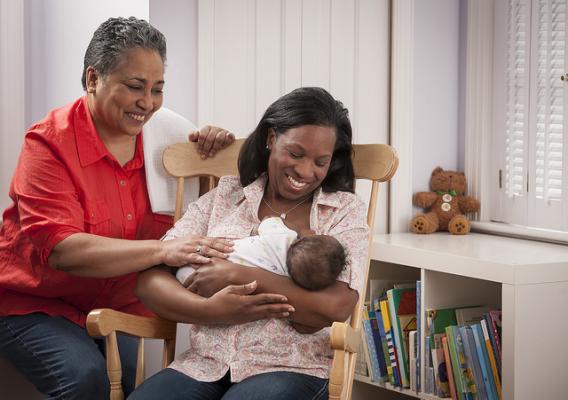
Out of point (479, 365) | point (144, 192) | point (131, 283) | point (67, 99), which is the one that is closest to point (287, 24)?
point (67, 99)

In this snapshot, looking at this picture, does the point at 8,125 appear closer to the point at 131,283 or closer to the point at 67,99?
the point at 67,99

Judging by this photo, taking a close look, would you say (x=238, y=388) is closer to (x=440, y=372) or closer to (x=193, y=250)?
(x=193, y=250)

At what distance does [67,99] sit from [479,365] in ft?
5.33

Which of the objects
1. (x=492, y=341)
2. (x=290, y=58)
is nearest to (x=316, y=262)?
(x=492, y=341)

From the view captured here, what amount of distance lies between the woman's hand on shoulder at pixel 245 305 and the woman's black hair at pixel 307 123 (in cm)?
37

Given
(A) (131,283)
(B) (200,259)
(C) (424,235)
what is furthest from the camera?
(C) (424,235)

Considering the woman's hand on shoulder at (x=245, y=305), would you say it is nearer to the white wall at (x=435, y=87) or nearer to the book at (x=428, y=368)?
the book at (x=428, y=368)

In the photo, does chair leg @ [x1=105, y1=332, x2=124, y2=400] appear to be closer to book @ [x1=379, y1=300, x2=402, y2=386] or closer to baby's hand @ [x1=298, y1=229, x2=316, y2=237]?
baby's hand @ [x1=298, y1=229, x2=316, y2=237]

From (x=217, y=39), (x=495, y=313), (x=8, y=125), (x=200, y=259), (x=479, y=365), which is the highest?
(x=217, y=39)

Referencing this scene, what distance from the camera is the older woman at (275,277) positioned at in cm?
174

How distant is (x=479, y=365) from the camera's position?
7.86 feet

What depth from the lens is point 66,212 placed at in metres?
1.90

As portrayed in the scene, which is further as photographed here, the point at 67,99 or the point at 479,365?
the point at 67,99

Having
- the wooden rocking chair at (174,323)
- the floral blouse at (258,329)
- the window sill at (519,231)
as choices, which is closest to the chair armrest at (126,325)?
the wooden rocking chair at (174,323)
